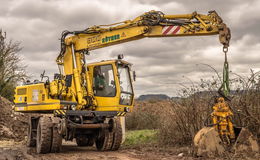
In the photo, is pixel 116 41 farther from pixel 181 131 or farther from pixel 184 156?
pixel 184 156

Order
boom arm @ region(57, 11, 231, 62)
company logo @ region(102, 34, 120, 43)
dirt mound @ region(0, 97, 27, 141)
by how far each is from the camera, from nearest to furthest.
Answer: boom arm @ region(57, 11, 231, 62) → company logo @ region(102, 34, 120, 43) → dirt mound @ region(0, 97, 27, 141)

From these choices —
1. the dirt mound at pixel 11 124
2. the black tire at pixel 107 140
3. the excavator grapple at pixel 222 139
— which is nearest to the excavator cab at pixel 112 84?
the black tire at pixel 107 140

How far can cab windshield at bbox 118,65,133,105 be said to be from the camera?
1112cm

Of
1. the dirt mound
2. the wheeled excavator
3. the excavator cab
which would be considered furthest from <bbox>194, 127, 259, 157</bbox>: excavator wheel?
the dirt mound

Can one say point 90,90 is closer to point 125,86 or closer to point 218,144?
point 125,86

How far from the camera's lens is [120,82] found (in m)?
11.2

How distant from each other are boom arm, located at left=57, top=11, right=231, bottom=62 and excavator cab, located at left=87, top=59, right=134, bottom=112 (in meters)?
0.72

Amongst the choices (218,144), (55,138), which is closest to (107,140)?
(55,138)

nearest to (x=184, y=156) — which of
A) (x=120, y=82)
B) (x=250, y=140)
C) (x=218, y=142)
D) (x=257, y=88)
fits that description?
(x=218, y=142)

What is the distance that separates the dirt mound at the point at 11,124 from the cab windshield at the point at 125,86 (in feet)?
21.8

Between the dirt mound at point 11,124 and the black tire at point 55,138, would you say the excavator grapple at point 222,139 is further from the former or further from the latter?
the dirt mound at point 11,124

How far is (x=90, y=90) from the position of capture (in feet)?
37.1

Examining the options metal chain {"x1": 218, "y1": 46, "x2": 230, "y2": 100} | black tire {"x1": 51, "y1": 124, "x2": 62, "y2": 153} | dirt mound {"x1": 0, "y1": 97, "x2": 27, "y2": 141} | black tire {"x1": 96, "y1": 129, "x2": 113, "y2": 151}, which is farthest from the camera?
dirt mound {"x1": 0, "y1": 97, "x2": 27, "y2": 141}

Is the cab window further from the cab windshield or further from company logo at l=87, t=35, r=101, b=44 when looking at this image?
company logo at l=87, t=35, r=101, b=44
